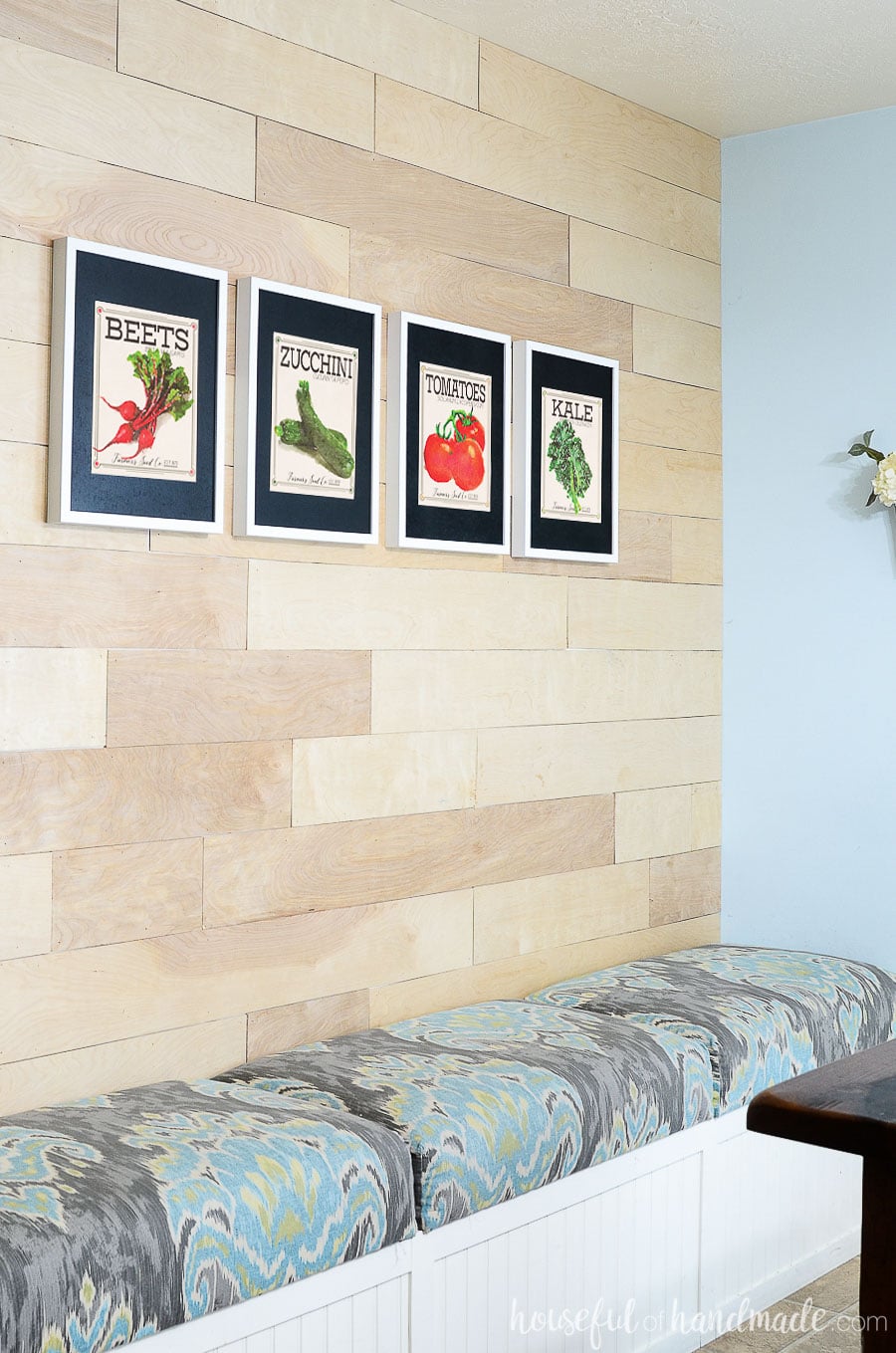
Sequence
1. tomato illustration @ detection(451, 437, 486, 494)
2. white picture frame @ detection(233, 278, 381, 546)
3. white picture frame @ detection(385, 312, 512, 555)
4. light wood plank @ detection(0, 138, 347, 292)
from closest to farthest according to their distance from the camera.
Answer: light wood plank @ detection(0, 138, 347, 292), white picture frame @ detection(233, 278, 381, 546), white picture frame @ detection(385, 312, 512, 555), tomato illustration @ detection(451, 437, 486, 494)

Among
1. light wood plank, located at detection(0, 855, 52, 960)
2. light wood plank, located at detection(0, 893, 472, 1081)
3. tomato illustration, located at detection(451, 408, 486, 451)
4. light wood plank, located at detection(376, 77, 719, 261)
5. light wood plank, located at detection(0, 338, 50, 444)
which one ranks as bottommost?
light wood plank, located at detection(0, 893, 472, 1081)

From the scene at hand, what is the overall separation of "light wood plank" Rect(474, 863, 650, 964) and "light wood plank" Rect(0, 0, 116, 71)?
1.79 m

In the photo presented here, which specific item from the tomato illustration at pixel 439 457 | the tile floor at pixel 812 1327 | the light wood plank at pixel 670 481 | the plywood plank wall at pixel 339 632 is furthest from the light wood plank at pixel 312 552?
the tile floor at pixel 812 1327

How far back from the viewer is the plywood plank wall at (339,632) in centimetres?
234

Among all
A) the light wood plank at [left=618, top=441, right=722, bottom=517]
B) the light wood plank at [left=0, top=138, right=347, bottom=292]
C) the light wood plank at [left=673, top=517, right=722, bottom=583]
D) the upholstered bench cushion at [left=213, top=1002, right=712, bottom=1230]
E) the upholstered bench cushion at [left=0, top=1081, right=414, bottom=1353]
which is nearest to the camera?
the upholstered bench cushion at [left=0, top=1081, right=414, bottom=1353]

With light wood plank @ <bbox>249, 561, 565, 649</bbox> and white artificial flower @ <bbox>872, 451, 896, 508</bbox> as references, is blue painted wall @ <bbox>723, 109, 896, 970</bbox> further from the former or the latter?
light wood plank @ <bbox>249, 561, 565, 649</bbox>

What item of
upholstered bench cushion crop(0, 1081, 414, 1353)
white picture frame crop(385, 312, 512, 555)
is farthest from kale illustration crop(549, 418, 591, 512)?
upholstered bench cushion crop(0, 1081, 414, 1353)

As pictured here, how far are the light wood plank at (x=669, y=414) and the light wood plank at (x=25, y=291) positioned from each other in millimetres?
1527

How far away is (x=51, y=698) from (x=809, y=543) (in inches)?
79.3

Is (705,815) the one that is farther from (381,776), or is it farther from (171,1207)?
(171,1207)

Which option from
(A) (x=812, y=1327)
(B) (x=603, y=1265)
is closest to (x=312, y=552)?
(B) (x=603, y=1265)

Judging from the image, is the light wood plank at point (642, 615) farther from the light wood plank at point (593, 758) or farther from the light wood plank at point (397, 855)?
the light wood plank at point (397, 855)

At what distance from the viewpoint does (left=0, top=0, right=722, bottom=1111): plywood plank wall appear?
2.34 metres

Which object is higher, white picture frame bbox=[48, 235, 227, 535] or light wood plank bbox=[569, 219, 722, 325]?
light wood plank bbox=[569, 219, 722, 325]
